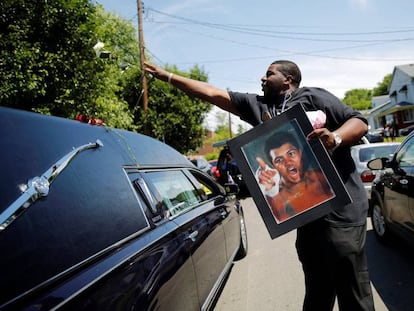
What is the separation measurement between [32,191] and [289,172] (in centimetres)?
128

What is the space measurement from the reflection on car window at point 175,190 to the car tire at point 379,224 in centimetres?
309

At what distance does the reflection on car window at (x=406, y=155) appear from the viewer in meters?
4.29

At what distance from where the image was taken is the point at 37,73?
843 centimetres

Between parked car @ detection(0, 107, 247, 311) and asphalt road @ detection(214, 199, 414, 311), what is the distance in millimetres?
1217

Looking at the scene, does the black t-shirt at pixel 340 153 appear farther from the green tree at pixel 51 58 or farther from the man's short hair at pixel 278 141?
the green tree at pixel 51 58

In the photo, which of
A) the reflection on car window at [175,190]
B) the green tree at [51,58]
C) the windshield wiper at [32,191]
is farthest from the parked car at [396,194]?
the green tree at [51,58]

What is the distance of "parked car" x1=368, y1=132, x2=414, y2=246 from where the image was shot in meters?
4.01

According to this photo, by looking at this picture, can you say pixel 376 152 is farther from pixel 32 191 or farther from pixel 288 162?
pixel 32 191

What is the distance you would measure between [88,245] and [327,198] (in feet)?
4.00

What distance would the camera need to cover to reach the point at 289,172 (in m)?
2.02

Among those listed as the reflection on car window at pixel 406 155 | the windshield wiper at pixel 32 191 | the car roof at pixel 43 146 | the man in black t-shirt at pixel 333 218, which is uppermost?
the car roof at pixel 43 146

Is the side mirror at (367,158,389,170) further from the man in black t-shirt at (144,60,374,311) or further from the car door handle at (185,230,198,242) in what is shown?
the car door handle at (185,230,198,242)

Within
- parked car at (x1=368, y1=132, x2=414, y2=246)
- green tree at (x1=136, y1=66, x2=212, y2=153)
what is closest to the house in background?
green tree at (x1=136, y1=66, x2=212, y2=153)

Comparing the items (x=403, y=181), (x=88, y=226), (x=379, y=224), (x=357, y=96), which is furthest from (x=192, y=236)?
(x=357, y=96)
